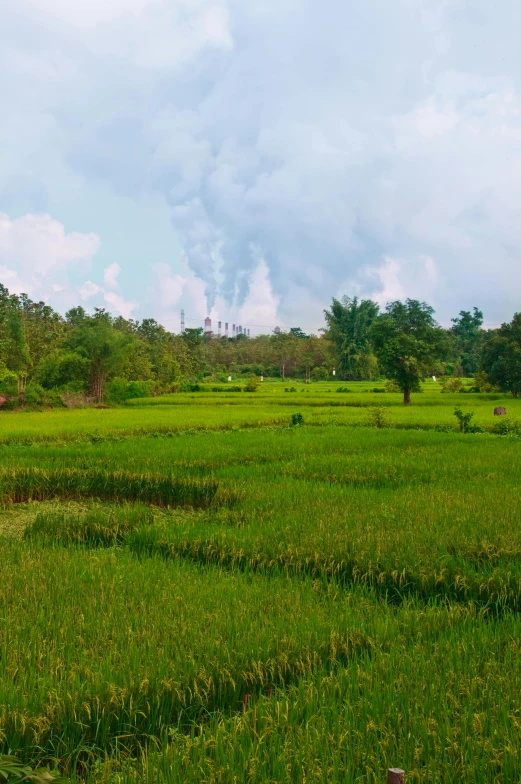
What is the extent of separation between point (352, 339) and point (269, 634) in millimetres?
69509

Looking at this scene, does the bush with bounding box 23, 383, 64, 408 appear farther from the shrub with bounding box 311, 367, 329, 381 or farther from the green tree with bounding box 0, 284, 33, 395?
the shrub with bounding box 311, 367, 329, 381

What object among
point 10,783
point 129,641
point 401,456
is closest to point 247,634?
point 129,641

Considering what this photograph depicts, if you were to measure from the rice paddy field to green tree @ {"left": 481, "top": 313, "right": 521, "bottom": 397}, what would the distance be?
970 inches

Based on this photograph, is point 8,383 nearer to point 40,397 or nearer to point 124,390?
point 40,397

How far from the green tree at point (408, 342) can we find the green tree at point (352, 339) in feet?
126

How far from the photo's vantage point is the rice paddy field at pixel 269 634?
107 inches

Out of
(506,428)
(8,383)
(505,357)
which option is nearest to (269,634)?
(506,428)

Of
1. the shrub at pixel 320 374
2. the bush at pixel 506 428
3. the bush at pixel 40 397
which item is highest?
the shrub at pixel 320 374

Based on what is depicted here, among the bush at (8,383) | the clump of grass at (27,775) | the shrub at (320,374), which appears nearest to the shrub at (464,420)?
the clump of grass at (27,775)

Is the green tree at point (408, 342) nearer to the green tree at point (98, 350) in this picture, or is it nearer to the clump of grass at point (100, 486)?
the green tree at point (98, 350)

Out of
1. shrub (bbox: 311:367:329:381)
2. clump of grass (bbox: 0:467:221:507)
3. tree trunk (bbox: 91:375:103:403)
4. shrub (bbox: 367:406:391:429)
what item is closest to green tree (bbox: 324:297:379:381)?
shrub (bbox: 311:367:329:381)

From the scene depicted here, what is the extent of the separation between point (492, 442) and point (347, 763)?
1300 cm

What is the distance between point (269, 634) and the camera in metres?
3.84

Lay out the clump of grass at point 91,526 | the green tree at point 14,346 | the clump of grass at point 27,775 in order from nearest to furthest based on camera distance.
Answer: the clump of grass at point 27,775 < the clump of grass at point 91,526 < the green tree at point 14,346
